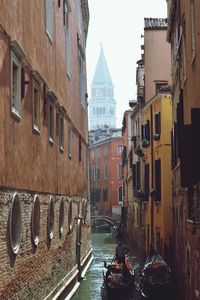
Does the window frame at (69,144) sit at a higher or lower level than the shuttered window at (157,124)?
lower

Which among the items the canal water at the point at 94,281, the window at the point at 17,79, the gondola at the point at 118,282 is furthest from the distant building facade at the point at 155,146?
the window at the point at 17,79

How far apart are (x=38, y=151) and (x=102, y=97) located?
5995 inches

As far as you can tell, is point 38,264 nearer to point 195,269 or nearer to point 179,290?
point 195,269

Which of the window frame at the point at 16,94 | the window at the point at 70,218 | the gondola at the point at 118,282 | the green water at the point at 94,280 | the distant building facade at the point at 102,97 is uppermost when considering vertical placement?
the distant building facade at the point at 102,97

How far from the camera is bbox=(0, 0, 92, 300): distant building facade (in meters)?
9.94

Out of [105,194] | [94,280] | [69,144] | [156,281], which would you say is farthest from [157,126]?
[105,194]

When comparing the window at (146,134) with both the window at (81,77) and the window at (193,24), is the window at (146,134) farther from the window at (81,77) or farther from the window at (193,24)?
the window at (193,24)

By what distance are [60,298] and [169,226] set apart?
6.91 metres

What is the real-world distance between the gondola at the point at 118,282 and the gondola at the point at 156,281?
1.90 feet

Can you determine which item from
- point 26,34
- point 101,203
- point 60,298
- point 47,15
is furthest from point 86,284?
point 101,203

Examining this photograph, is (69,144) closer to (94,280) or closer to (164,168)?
(164,168)

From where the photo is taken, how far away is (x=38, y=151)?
12883 millimetres

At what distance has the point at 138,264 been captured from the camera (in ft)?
90.7

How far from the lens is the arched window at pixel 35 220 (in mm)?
12101
